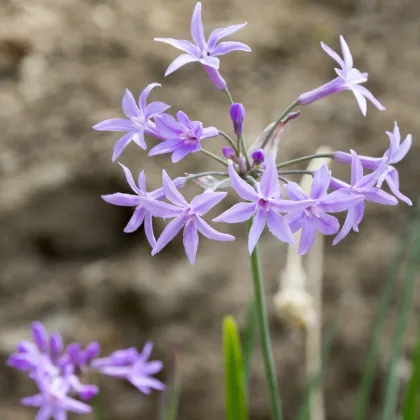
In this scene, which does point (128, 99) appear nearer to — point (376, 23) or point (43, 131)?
point (43, 131)

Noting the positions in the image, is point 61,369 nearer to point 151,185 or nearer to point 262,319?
point 262,319

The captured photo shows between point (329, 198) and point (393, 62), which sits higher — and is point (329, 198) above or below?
below

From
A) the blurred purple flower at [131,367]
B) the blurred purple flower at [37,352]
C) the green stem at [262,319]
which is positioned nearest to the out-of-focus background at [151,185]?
the blurred purple flower at [131,367]

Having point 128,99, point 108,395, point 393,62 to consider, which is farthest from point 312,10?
point 128,99

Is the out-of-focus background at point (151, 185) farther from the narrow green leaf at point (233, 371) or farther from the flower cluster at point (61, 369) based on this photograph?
the narrow green leaf at point (233, 371)

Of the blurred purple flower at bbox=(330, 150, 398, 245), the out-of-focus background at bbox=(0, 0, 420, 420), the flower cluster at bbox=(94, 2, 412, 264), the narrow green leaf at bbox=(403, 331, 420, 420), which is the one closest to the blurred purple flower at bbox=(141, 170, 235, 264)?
the flower cluster at bbox=(94, 2, 412, 264)

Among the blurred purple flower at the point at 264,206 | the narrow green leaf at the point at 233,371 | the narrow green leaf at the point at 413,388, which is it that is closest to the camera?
the blurred purple flower at the point at 264,206
